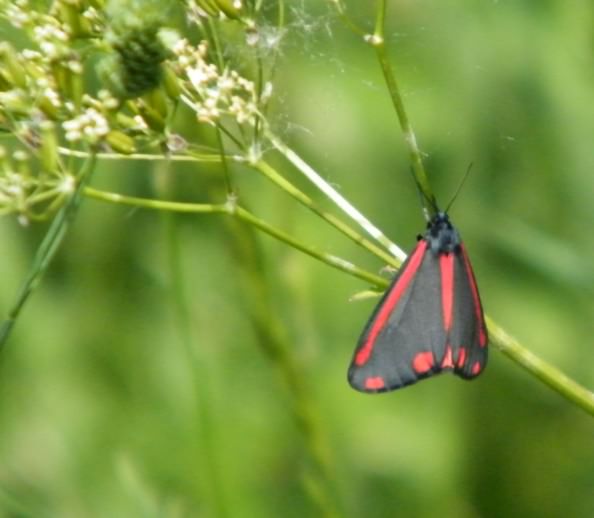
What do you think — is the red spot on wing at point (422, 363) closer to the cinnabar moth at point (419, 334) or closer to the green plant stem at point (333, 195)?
the cinnabar moth at point (419, 334)

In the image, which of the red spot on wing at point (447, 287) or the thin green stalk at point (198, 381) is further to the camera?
the thin green stalk at point (198, 381)

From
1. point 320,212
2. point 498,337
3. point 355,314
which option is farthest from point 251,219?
point 355,314

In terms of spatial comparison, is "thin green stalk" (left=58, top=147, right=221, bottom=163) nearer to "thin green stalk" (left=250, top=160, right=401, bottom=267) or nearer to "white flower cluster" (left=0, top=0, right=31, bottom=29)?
"thin green stalk" (left=250, top=160, right=401, bottom=267)

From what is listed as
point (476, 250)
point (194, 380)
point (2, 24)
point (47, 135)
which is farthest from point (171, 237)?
point (476, 250)

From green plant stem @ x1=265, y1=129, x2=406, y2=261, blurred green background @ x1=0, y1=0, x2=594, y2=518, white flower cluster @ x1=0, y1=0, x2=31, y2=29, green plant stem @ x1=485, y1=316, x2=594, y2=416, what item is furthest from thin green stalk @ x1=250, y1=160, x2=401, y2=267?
blurred green background @ x1=0, y1=0, x2=594, y2=518

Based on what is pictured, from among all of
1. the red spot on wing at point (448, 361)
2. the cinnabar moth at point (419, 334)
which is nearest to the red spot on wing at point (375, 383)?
the cinnabar moth at point (419, 334)

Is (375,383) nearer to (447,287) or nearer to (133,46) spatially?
(447,287)
